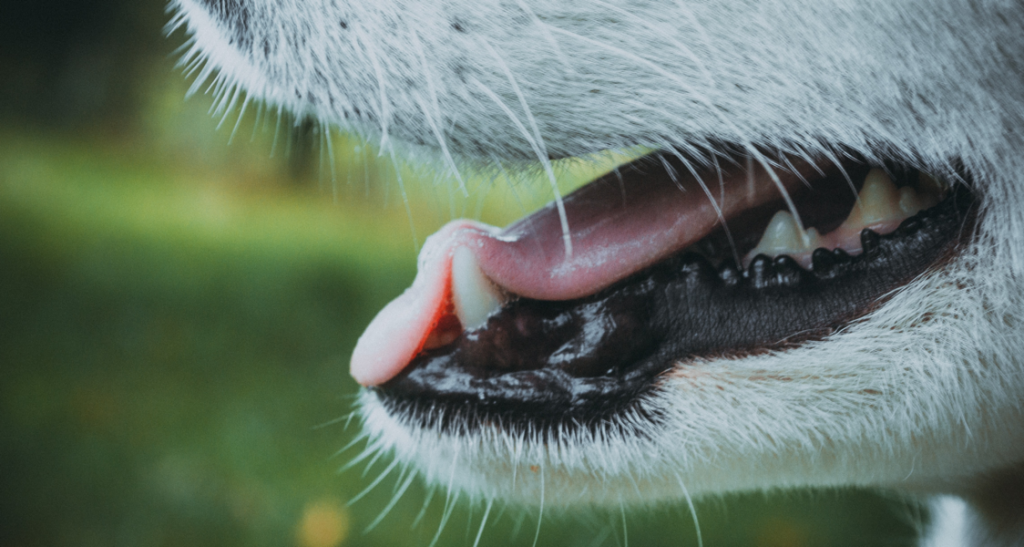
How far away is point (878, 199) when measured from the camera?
3.62ft

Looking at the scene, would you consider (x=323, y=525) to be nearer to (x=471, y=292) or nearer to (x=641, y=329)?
(x=471, y=292)

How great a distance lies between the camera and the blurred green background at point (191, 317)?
2689 millimetres

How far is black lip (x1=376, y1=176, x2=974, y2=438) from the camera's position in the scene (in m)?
1.04

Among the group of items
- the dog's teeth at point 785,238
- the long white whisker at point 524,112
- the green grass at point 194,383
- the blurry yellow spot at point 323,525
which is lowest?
the blurry yellow spot at point 323,525

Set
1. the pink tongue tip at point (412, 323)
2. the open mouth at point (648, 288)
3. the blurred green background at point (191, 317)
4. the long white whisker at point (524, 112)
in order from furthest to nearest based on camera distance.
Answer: the blurred green background at point (191, 317) < the pink tongue tip at point (412, 323) < the open mouth at point (648, 288) < the long white whisker at point (524, 112)

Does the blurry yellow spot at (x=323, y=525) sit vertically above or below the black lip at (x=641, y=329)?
below

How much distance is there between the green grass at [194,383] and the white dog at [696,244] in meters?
0.28

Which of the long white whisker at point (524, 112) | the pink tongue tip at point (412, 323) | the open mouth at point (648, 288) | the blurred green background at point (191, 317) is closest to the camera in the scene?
the long white whisker at point (524, 112)

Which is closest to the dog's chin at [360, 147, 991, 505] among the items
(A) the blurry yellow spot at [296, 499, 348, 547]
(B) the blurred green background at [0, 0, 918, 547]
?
(B) the blurred green background at [0, 0, 918, 547]

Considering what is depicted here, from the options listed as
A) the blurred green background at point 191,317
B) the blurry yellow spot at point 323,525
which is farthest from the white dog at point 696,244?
the blurry yellow spot at point 323,525

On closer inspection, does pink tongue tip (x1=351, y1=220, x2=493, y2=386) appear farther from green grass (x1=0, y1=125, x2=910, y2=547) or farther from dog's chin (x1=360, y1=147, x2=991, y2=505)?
green grass (x1=0, y1=125, x2=910, y2=547)

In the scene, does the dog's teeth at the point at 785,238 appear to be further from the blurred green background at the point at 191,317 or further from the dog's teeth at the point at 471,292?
the dog's teeth at the point at 471,292

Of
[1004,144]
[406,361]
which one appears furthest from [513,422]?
[1004,144]

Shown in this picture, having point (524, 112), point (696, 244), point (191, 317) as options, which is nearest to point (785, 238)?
point (696, 244)
